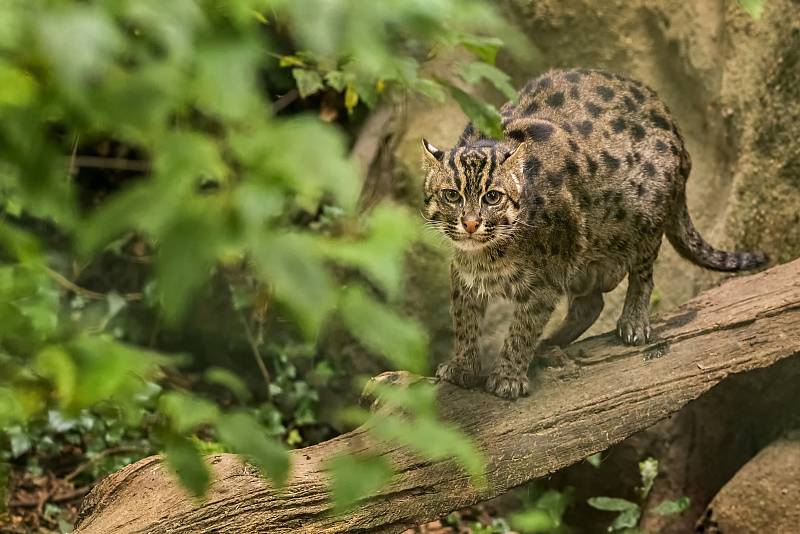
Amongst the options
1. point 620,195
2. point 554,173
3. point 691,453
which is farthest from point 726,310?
point 691,453

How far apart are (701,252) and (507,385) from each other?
1.41m

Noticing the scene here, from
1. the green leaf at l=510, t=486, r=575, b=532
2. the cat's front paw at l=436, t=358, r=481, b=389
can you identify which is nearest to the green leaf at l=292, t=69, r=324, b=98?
the cat's front paw at l=436, t=358, r=481, b=389

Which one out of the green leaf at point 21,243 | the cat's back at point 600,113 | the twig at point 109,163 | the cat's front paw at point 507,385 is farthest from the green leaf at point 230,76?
the twig at point 109,163

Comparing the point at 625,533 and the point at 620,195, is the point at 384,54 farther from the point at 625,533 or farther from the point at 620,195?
the point at 625,533

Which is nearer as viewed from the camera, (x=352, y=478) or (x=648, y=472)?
(x=352, y=478)

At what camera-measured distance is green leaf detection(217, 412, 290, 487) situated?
131 cm

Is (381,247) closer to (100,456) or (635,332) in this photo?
(635,332)

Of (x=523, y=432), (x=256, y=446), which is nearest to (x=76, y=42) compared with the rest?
(x=256, y=446)

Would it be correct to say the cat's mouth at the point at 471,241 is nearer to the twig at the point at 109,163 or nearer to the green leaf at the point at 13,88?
the green leaf at the point at 13,88

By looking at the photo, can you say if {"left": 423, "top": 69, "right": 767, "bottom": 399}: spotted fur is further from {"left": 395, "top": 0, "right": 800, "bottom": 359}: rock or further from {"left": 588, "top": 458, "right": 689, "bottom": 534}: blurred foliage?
{"left": 588, "top": 458, "right": 689, "bottom": 534}: blurred foliage

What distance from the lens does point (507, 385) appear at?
4371mm

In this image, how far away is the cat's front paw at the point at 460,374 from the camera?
14.7 feet

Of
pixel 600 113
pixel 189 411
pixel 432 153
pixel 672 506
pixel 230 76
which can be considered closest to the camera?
pixel 230 76

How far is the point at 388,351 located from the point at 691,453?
4.94m
